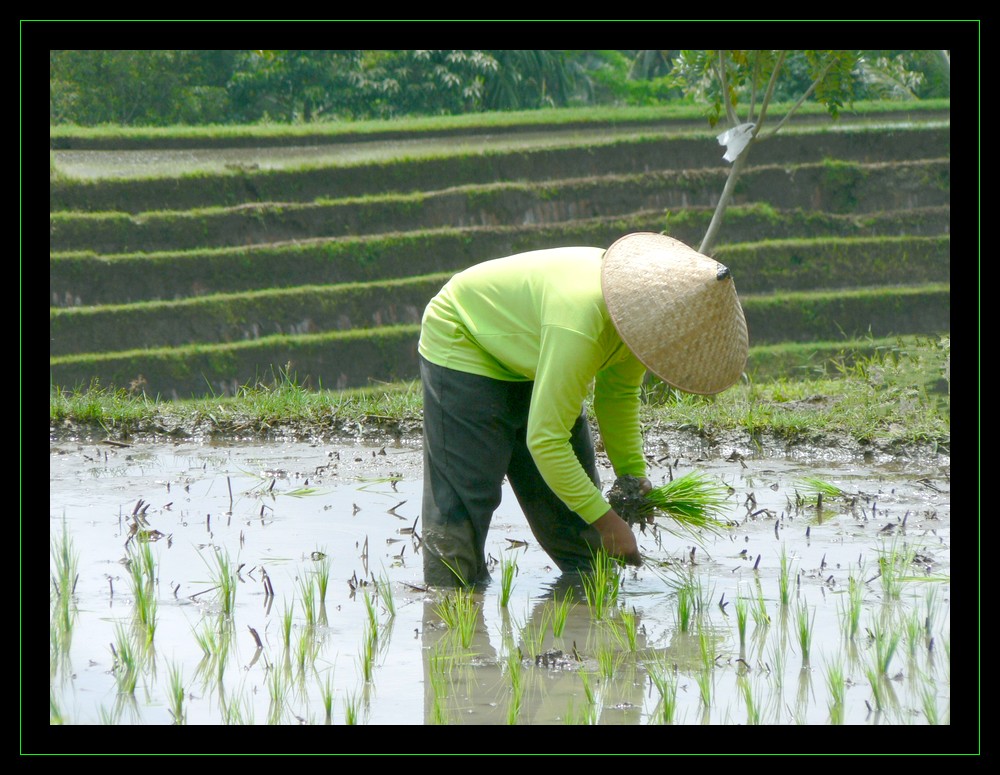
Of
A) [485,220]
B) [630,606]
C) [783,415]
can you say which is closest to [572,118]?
[485,220]

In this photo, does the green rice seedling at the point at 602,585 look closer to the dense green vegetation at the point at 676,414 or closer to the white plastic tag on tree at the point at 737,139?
the dense green vegetation at the point at 676,414

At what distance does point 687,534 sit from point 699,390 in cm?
133

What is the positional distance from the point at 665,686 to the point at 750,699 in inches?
8.2

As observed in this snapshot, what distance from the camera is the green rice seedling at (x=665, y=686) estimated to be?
2848 mm

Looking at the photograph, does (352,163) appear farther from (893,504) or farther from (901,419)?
(893,504)

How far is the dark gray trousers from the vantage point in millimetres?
3709

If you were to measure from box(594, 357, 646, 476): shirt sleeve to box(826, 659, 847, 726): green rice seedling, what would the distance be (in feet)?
3.54

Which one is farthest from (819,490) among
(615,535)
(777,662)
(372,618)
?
(372,618)

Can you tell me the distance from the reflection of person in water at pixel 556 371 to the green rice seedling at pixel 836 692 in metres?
0.75

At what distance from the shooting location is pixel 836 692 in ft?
9.60

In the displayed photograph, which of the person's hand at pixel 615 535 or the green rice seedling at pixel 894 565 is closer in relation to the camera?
the person's hand at pixel 615 535

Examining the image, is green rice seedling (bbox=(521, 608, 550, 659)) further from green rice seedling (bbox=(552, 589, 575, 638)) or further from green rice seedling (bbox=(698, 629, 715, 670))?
green rice seedling (bbox=(698, 629, 715, 670))

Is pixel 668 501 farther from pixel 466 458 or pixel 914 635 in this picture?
pixel 914 635

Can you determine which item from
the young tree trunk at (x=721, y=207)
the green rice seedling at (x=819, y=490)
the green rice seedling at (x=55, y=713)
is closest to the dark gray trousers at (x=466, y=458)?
the green rice seedling at (x=55, y=713)
